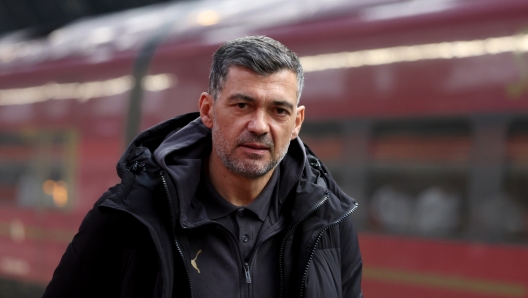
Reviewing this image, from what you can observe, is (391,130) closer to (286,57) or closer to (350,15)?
(350,15)

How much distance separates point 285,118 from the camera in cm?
178

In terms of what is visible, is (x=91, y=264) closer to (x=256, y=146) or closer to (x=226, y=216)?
(x=226, y=216)

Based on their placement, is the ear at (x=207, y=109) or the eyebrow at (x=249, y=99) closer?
the eyebrow at (x=249, y=99)

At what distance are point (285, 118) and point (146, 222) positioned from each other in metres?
0.42

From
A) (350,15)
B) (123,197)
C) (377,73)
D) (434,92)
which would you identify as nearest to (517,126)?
(434,92)

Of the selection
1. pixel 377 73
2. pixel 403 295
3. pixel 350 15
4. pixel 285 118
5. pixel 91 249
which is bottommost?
pixel 403 295

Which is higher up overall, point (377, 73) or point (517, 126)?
point (377, 73)

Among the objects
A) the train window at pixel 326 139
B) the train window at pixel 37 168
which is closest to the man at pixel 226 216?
the train window at pixel 326 139

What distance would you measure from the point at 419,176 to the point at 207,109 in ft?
7.72

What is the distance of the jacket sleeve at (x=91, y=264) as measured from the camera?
5.58ft

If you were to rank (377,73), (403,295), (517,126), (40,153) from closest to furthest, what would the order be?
(517,126)
(403,295)
(377,73)
(40,153)

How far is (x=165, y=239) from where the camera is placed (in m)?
1.66

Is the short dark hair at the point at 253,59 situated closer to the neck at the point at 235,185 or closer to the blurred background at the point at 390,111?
the neck at the point at 235,185

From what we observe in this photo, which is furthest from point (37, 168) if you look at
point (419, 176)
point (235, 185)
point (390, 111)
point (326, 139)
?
point (235, 185)
